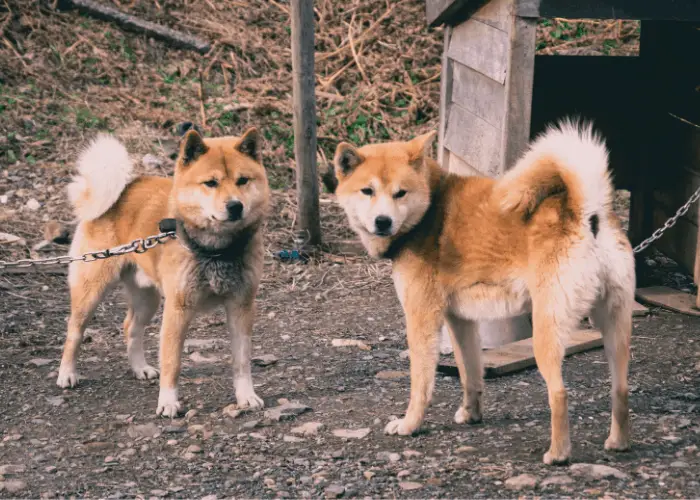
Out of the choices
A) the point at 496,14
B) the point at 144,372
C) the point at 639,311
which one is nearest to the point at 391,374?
the point at 144,372

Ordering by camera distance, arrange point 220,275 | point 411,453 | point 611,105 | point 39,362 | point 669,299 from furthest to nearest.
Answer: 1. point 611,105
2. point 669,299
3. point 39,362
4. point 220,275
5. point 411,453

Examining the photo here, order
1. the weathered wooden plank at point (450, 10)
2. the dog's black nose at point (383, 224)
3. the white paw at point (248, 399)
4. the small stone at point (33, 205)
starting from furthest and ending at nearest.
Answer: the small stone at point (33, 205)
the weathered wooden plank at point (450, 10)
the white paw at point (248, 399)
the dog's black nose at point (383, 224)

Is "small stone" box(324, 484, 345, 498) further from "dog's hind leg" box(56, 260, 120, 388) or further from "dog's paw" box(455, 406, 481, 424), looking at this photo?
"dog's hind leg" box(56, 260, 120, 388)

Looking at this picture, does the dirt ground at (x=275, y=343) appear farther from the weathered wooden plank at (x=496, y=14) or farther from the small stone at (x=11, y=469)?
the weathered wooden plank at (x=496, y=14)

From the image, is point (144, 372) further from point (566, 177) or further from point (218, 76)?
point (218, 76)

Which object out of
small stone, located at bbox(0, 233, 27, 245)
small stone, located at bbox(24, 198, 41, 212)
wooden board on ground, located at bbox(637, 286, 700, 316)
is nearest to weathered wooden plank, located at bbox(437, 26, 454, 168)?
wooden board on ground, located at bbox(637, 286, 700, 316)

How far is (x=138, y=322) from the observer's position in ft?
16.1

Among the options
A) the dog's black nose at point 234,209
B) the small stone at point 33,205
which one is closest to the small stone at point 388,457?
the dog's black nose at point 234,209

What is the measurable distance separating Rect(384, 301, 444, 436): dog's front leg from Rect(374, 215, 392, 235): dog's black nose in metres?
0.38

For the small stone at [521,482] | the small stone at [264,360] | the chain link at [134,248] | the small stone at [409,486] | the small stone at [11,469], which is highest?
the chain link at [134,248]

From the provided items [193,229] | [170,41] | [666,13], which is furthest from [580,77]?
[170,41]

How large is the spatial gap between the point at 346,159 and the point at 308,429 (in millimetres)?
1303

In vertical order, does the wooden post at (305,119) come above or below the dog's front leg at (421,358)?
above

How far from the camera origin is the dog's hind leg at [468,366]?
4.17m
